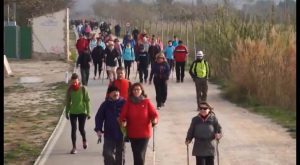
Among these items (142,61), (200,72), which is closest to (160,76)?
(200,72)

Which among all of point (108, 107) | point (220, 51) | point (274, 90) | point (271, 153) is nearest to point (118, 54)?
point (220, 51)

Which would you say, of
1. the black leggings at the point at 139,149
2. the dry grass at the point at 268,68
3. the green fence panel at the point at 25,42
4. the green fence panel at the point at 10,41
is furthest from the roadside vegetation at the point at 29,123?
the green fence panel at the point at 10,41

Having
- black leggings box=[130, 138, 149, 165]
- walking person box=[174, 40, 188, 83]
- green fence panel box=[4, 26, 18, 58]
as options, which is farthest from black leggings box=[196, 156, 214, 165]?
green fence panel box=[4, 26, 18, 58]

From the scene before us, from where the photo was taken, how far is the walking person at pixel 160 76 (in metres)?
18.0

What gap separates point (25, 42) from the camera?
35.9 m

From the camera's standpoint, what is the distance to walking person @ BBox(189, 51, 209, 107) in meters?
17.1

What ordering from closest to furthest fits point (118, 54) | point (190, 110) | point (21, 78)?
point (190, 110) → point (118, 54) → point (21, 78)

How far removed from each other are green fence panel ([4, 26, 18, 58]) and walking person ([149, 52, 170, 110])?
18.7m

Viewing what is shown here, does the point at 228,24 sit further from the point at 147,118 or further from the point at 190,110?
the point at 147,118

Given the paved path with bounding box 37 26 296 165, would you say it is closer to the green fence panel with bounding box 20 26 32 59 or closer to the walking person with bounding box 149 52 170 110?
the walking person with bounding box 149 52 170 110

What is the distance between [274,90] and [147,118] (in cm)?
953

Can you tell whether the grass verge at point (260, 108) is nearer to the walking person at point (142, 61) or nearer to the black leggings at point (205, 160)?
the walking person at point (142, 61)

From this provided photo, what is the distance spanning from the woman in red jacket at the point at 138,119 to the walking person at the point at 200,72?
7231 millimetres

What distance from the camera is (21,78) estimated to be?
28.3 metres
